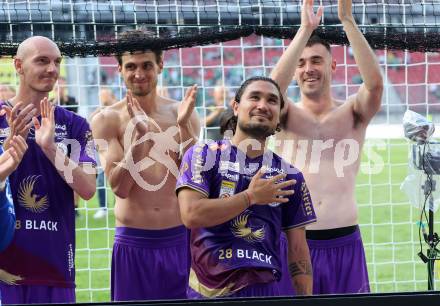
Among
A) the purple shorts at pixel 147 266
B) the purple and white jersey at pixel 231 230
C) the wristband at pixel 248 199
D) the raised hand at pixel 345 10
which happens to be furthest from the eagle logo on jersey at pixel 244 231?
the raised hand at pixel 345 10

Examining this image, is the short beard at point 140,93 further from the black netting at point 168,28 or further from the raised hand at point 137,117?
the raised hand at point 137,117

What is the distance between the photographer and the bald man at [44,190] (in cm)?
454

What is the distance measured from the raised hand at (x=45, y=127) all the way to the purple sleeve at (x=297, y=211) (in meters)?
1.19

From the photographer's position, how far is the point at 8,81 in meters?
10.0

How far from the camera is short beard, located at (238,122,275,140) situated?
4145mm

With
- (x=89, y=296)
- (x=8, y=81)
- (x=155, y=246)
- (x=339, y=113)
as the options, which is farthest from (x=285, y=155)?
(x=8, y=81)

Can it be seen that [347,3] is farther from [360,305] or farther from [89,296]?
[89,296]

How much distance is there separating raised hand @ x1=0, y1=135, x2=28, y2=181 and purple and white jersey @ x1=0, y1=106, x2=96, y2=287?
0.68 m

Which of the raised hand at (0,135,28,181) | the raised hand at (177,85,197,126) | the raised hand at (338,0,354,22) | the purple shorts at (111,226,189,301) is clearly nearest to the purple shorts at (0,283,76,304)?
the purple shorts at (111,226,189,301)

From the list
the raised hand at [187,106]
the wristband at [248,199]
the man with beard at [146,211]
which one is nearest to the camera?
the wristband at [248,199]

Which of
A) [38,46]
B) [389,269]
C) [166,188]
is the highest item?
[38,46]

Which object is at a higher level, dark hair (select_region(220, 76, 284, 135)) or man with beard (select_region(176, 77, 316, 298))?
dark hair (select_region(220, 76, 284, 135))

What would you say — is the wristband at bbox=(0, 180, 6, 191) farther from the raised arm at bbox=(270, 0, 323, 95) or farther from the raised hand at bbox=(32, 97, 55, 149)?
the raised arm at bbox=(270, 0, 323, 95)

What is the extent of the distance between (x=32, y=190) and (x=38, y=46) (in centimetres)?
76
